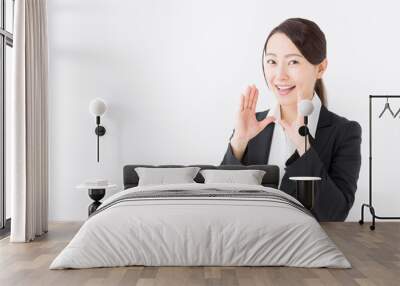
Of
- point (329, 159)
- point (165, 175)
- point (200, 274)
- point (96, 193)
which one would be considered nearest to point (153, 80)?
point (165, 175)

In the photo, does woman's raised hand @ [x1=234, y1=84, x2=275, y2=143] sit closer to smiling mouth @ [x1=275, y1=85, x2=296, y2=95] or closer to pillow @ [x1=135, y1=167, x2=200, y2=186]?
smiling mouth @ [x1=275, y1=85, x2=296, y2=95]

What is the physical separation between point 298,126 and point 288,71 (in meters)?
A: 0.69

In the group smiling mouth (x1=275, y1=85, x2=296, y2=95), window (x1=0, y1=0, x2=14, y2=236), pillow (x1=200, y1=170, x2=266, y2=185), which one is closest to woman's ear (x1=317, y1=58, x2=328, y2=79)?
smiling mouth (x1=275, y1=85, x2=296, y2=95)

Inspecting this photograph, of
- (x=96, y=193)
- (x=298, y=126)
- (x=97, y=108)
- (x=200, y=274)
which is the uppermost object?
(x=97, y=108)

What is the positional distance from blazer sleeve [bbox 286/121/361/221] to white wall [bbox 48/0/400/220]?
0.17 metres

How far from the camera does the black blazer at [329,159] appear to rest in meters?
6.79

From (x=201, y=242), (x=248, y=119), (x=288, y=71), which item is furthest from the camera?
(x=248, y=119)

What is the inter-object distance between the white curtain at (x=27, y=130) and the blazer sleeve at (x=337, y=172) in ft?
9.80

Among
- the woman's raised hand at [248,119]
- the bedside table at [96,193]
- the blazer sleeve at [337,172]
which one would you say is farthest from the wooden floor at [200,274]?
the woman's raised hand at [248,119]

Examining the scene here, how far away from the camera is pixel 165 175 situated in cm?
645

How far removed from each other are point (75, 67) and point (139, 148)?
131 cm

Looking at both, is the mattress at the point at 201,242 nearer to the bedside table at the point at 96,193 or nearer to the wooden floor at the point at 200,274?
the wooden floor at the point at 200,274

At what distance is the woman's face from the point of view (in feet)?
22.3

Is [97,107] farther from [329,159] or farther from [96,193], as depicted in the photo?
[329,159]
